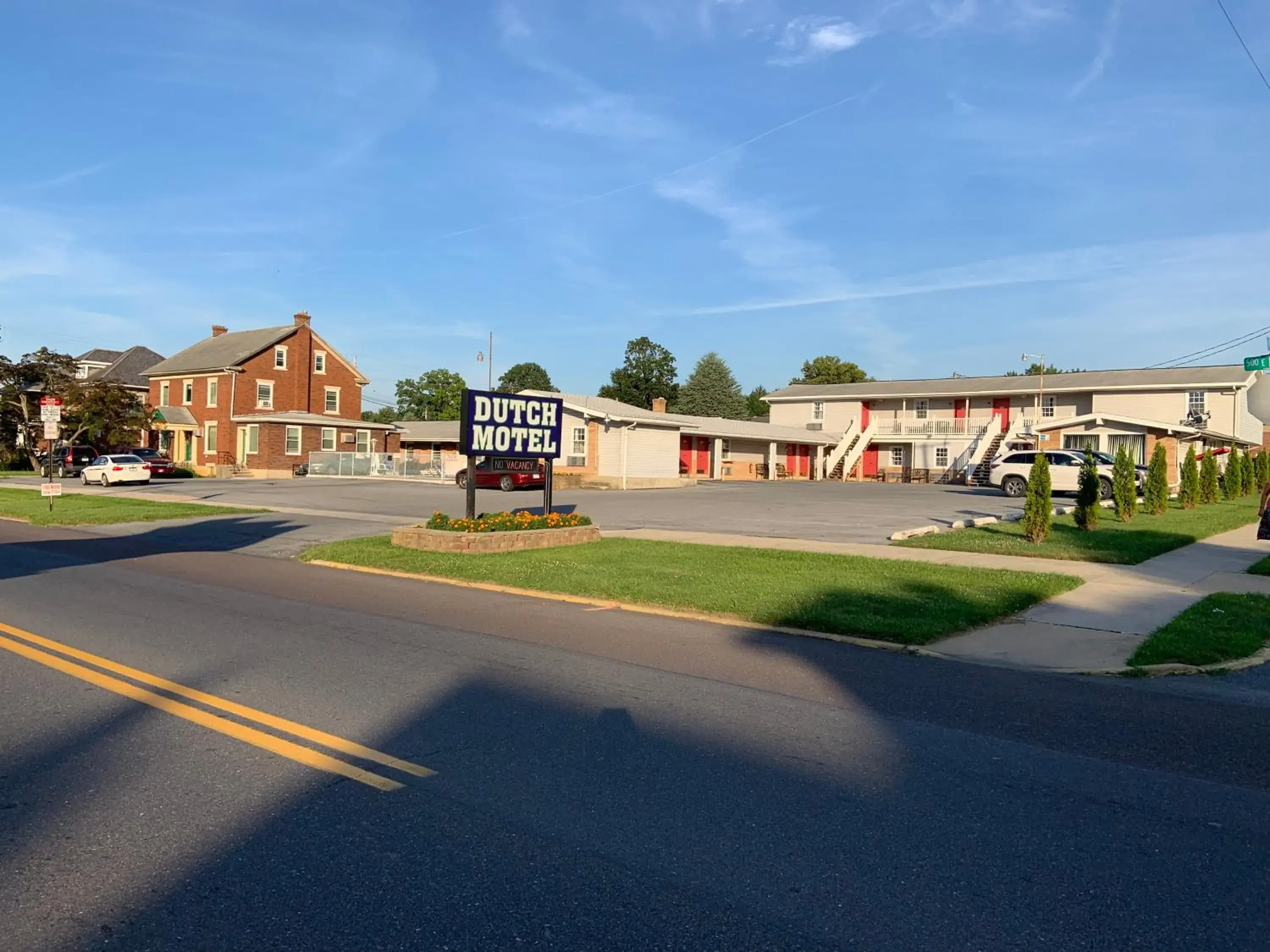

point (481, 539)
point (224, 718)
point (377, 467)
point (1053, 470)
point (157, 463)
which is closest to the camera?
point (224, 718)

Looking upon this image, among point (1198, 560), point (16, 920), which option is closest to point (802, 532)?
point (1198, 560)

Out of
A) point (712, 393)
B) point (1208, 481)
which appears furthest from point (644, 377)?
point (1208, 481)

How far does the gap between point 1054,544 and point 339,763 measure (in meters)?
14.8

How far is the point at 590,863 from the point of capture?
4.07 metres

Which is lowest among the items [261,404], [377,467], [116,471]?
[116,471]

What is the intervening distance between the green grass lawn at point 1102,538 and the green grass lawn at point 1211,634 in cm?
422

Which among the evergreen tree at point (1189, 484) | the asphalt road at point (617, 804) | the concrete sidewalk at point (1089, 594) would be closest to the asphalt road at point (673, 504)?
the concrete sidewalk at point (1089, 594)

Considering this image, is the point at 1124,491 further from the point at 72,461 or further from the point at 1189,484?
the point at 72,461

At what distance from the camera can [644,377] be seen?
4006 inches

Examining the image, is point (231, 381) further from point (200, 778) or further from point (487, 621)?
point (200, 778)

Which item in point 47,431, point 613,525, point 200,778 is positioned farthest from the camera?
point 47,431

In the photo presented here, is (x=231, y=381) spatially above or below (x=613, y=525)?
above

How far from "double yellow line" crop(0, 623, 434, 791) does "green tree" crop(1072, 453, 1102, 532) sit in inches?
694

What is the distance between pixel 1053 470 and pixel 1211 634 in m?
24.4
